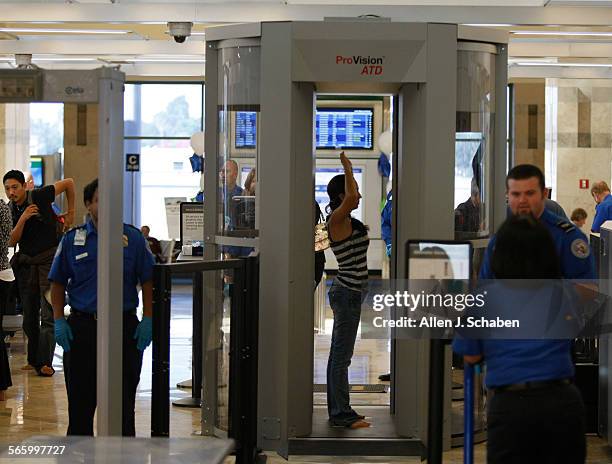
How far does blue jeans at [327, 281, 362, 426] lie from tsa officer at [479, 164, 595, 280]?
2.25 m

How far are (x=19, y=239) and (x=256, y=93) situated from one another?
3.49 m

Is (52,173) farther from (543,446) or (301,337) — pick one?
(543,446)

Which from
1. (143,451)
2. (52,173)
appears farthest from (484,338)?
(52,173)

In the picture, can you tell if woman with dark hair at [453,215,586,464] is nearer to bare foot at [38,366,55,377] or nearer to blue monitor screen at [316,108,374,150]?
bare foot at [38,366,55,377]

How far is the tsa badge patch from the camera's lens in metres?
4.52

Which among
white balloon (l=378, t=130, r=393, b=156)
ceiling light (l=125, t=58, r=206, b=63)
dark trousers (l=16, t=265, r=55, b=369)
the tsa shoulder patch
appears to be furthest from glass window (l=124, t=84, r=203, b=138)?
the tsa shoulder patch

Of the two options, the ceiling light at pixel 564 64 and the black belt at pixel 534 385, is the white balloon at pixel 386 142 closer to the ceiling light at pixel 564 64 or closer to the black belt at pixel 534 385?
the ceiling light at pixel 564 64

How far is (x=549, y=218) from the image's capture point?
4.65 metres

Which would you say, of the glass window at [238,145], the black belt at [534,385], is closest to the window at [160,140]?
the glass window at [238,145]

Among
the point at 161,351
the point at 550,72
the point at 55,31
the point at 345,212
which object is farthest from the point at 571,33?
the point at 161,351

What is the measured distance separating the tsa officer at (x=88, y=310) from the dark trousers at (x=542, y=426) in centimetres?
234

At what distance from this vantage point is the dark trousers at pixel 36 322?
901 centimetres

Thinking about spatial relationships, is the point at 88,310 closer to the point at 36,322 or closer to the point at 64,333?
the point at 64,333

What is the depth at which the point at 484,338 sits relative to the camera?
363cm
